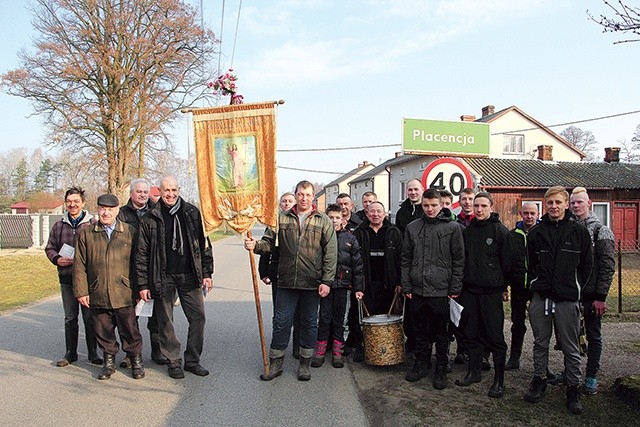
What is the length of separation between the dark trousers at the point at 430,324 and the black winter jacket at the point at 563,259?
3.27ft

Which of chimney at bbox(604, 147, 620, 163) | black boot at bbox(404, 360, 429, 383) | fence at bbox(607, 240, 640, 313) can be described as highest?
chimney at bbox(604, 147, 620, 163)

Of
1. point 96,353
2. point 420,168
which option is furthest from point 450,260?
point 420,168

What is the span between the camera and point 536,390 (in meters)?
4.85

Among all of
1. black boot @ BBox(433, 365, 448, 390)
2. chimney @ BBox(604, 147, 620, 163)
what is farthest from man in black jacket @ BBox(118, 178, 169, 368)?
chimney @ BBox(604, 147, 620, 163)

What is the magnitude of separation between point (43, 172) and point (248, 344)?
290ft

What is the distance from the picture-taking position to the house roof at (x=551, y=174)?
2511cm

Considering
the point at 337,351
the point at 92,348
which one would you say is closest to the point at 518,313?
the point at 337,351

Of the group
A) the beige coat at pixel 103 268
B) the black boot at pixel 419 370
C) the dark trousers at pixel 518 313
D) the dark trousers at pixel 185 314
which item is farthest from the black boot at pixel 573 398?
the beige coat at pixel 103 268

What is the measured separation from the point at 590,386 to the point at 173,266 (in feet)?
15.1

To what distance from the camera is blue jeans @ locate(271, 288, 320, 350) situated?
577 cm

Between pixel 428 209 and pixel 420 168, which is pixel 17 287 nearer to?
pixel 428 209

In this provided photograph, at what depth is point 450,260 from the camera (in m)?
5.35

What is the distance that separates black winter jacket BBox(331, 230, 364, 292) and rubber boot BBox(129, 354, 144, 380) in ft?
7.90

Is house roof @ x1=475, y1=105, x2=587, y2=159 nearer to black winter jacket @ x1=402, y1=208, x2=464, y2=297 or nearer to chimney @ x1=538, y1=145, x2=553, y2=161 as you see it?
chimney @ x1=538, y1=145, x2=553, y2=161
